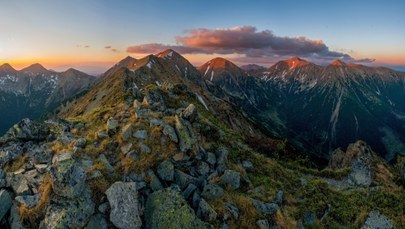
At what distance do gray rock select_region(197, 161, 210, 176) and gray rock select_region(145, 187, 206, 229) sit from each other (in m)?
5.40

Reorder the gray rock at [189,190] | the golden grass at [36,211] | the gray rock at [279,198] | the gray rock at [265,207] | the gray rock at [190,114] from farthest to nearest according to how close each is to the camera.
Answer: the gray rock at [190,114]
the gray rock at [279,198]
the gray rock at [265,207]
the gray rock at [189,190]
the golden grass at [36,211]

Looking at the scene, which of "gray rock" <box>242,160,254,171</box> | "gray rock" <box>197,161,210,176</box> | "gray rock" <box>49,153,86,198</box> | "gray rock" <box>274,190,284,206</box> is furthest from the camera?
"gray rock" <box>242,160,254,171</box>

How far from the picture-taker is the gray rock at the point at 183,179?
20.7 metres

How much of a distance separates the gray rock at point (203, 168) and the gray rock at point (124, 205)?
22.1 ft

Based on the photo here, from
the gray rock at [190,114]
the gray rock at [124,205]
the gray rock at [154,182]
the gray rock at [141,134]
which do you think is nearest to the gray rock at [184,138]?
the gray rock at [141,134]

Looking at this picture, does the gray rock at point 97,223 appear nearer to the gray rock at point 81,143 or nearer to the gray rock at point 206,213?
the gray rock at point 206,213

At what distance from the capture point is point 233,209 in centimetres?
1952

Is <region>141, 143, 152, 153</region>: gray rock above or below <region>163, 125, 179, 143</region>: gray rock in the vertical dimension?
below

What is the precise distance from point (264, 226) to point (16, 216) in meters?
13.6

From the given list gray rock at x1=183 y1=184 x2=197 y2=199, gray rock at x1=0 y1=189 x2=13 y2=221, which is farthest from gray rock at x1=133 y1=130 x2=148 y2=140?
gray rock at x1=0 y1=189 x2=13 y2=221

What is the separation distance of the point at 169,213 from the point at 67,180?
566cm

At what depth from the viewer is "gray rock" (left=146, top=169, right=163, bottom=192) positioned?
1967cm

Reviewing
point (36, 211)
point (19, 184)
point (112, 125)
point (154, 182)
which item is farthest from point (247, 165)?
point (19, 184)

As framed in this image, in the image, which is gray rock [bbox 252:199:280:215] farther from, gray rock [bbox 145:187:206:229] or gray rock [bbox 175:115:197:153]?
gray rock [bbox 175:115:197:153]
